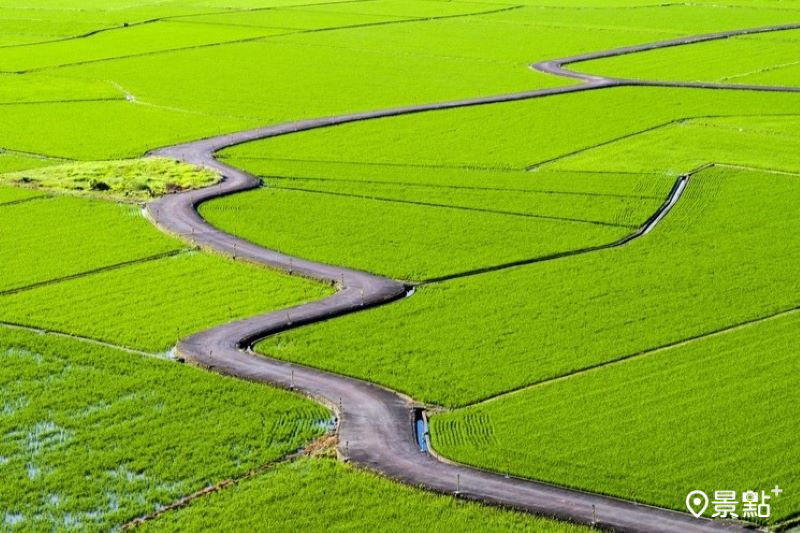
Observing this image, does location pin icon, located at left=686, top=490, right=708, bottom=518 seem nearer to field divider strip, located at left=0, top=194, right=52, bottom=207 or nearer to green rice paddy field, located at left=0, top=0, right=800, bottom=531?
green rice paddy field, located at left=0, top=0, right=800, bottom=531

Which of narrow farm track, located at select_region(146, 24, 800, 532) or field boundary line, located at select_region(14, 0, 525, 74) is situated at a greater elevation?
field boundary line, located at select_region(14, 0, 525, 74)

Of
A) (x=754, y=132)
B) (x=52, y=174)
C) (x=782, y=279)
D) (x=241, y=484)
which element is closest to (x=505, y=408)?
(x=241, y=484)

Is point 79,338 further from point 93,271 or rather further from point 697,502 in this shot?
point 697,502

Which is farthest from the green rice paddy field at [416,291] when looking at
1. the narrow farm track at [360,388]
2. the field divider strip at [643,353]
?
the narrow farm track at [360,388]

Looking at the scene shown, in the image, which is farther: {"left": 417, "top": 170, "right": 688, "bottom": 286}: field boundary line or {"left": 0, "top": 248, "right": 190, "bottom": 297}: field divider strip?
{"left": 417, "top": 170, "right": 688, "bottom": 286}: field boundary line

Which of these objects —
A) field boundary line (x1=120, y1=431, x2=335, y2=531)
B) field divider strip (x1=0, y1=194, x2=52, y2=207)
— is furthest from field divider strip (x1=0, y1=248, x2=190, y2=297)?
field boundary line (x1=120, y1=431, x2=335, y2=531)

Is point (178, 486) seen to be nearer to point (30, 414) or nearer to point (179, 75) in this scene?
point (30, 414)

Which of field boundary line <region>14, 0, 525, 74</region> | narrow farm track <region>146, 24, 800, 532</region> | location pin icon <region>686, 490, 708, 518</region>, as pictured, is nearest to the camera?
location pin icon <region>686, 490, 708, 518</region>
